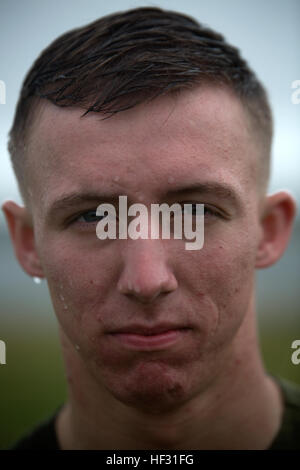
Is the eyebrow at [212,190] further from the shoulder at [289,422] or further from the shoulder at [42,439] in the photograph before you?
the shoulder at [42,439]

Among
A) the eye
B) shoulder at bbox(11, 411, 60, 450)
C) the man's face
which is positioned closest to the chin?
the man's face

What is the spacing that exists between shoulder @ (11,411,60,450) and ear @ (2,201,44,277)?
74 cm

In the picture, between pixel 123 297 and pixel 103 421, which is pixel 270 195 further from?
pixel 103 421

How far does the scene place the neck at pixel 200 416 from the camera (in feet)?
5.18

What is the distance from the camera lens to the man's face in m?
1.29

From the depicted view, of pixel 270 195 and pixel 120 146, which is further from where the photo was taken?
pixel 270 195

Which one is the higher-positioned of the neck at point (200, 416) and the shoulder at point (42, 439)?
the neck at point (200, 416)

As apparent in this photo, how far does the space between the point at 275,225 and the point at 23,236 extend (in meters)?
0.97

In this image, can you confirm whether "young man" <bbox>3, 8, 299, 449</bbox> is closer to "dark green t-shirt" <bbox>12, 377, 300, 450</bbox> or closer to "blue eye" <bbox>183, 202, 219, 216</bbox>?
"blue eye" <bbox>183, 202, 219, 216</bbox>

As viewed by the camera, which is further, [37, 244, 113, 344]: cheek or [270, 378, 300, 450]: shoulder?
[270, 378, 300, 450]: shoulder

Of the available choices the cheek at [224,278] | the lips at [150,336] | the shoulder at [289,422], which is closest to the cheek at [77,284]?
the lips at [150,336]

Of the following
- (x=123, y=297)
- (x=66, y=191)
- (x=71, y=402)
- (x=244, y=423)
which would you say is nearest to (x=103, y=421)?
(x=71, y=402)
